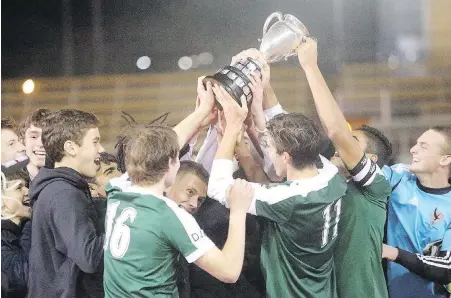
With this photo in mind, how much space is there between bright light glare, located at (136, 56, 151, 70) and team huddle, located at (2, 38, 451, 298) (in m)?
0.40

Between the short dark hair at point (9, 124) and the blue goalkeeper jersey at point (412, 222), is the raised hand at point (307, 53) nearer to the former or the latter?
the blue goalkeeper jersey at point (412, 222)

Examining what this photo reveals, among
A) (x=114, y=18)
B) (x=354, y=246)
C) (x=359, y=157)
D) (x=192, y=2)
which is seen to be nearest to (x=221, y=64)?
(x=192, y=2)

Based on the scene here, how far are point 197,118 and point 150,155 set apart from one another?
0.34 meters

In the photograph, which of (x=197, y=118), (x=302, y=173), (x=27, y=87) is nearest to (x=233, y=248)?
(x=302, y=173)

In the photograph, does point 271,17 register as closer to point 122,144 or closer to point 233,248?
point 122,144

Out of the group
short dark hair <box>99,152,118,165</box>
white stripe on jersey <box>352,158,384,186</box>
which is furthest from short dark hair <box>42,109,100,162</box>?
white stripe on jersey <box>352,158,384,186</box>

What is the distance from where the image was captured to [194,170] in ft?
6.35

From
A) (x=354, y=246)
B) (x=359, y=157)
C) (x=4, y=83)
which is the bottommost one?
(x=354, y=246)

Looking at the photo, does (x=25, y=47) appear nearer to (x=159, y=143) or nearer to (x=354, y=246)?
(x=159, y=143)

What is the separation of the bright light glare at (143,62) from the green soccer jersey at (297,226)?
63cm

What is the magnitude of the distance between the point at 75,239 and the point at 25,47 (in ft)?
2.67

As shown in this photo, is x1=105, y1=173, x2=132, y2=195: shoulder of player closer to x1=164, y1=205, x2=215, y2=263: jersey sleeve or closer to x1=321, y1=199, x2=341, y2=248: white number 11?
x1=164, y1=205, x2=215, y2=263: jersey sleeve

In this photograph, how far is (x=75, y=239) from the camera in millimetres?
1779

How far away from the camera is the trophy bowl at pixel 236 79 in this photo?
183cm
